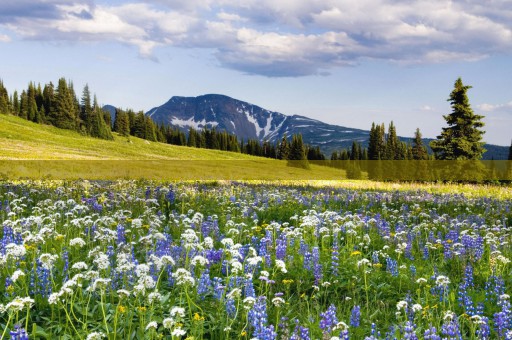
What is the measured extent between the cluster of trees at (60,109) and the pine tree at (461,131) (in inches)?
3866

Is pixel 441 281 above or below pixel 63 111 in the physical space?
below

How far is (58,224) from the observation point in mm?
10055

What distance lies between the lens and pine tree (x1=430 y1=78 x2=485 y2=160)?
2042 inches

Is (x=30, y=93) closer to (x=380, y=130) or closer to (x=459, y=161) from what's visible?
(x=380, y=130)

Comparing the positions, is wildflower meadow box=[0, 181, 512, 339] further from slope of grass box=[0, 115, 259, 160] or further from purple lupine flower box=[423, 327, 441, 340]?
slope of grass box=[0, 115, 259, 160]

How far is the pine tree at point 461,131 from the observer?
2042 inches

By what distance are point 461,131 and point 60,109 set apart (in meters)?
107

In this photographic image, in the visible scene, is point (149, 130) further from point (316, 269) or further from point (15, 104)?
point (316, 269)

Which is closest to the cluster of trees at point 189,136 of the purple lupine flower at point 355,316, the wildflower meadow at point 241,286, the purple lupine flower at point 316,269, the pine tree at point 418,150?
the pine tree at point 418,150

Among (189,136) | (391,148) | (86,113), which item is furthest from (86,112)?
(391,148)

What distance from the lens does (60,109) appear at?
126 meters

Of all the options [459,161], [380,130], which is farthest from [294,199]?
[380,130]

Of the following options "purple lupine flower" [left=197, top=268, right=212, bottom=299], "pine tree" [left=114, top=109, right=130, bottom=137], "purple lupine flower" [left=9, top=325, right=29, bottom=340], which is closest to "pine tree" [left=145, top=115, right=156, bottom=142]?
"pine tree" [left=114, top=109, right=130, bottom=137]

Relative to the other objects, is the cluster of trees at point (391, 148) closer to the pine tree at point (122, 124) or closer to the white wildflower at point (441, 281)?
the pine tree at point (122, 124)
